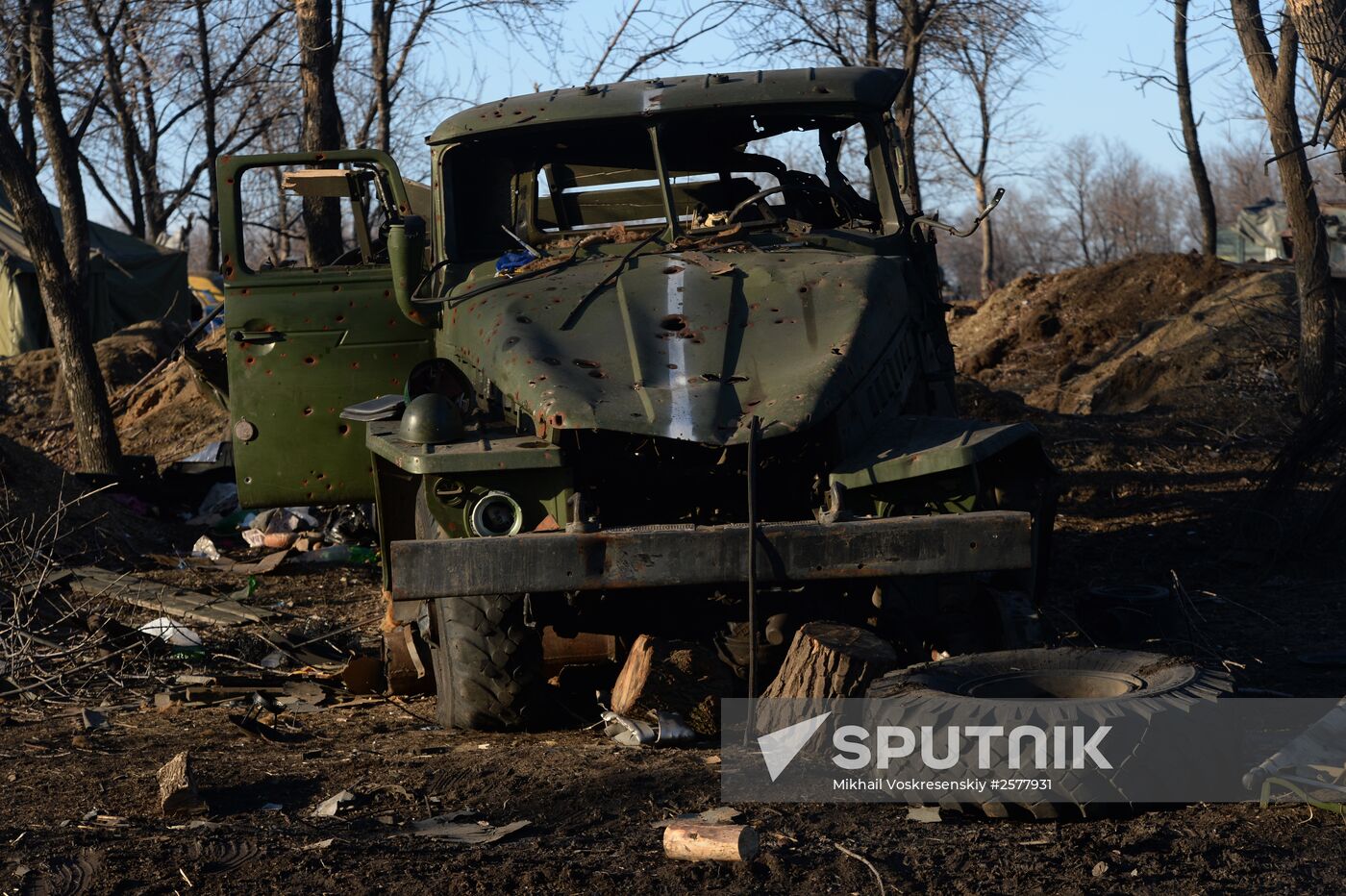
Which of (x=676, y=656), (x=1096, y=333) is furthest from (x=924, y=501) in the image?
(x=1096, y=333)

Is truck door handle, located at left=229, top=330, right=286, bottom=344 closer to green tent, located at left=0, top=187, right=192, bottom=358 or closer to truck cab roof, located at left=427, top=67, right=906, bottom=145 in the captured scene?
truck cab roof, located at left=427, top=67, right=906, bottom=145

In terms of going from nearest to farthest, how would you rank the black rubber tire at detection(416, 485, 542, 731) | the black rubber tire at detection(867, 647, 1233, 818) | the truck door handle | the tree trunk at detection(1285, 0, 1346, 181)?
the black rubber tire at detection(867, 647, 1233, 818), the black rubber tire at detection(416, 485, 542, 731), the truck door handle, the tree trunk at detection(1285, 0, 1346, 181)

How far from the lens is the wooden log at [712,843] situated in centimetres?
357

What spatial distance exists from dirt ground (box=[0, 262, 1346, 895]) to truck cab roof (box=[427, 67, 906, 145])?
238 centimetres

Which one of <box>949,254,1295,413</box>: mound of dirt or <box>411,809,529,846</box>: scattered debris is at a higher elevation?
<box>949,254,1295,413</box>: mound of dirt

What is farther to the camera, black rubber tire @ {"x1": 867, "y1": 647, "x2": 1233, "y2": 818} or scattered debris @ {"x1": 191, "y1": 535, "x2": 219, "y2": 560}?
scattered debris @ {"x1": 191, "y1": 535, "x2": 219, "y2": 560}

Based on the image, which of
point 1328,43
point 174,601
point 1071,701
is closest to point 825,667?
point 1071,701

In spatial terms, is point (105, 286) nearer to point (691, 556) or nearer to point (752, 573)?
point (691, 556)

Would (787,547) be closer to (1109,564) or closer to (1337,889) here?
(1337,889)

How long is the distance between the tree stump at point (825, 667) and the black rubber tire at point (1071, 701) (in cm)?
13

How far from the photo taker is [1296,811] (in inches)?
150

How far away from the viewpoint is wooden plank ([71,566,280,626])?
750 cm

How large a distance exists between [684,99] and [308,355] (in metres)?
1.94

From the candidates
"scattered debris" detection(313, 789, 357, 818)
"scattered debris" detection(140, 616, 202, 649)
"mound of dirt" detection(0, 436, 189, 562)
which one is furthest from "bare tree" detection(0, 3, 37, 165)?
"scattered debris" detection(313, 789, 357, 818)
